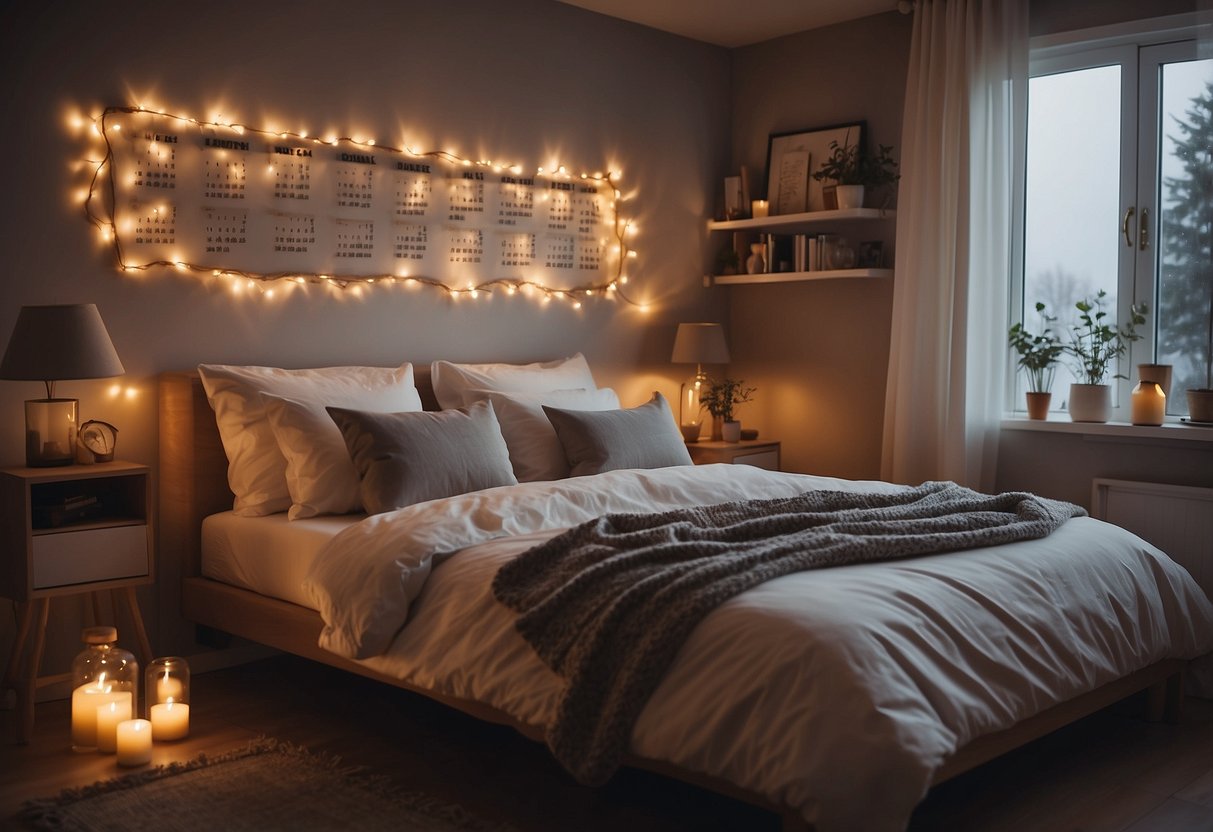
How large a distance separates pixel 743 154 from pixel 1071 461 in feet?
7.06

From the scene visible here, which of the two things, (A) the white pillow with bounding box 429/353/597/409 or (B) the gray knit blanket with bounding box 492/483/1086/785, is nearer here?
(B) the gray knit blanket with bounding box 492/483/1086/785

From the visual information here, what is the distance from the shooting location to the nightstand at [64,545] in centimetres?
316

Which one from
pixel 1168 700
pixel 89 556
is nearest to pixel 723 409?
pixel 1168 700

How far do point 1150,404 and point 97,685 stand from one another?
3583 mm

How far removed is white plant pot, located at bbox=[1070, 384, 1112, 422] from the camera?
4355 millimetres

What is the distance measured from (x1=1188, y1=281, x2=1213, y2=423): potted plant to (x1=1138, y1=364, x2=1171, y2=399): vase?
9 centimetres

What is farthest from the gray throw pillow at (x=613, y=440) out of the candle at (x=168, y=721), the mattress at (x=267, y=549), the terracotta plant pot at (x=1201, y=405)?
the terracotta plant pot at (x=1201, y=405)

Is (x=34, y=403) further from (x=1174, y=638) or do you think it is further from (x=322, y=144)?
(x=1174, y=638)

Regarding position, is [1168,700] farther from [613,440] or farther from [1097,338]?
[613,440]

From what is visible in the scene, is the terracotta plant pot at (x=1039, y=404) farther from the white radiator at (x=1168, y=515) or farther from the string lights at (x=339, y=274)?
the string lights at (x=339, y=274)

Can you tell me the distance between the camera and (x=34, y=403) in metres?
3.29

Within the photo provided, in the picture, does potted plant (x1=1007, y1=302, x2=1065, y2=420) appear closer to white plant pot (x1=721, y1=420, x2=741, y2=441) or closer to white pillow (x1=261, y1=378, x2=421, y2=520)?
white plant pot (x1=721, y1=420, x2=741, y2=441)

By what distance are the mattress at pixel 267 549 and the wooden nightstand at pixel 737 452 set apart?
1857mm

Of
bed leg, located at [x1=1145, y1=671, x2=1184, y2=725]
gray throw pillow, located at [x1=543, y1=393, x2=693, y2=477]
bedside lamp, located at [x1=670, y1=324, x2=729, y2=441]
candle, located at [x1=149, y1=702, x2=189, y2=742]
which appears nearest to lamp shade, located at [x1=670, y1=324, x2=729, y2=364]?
bedside lamp, located at [x1=670, y1=324, x2=729, y2=441]
